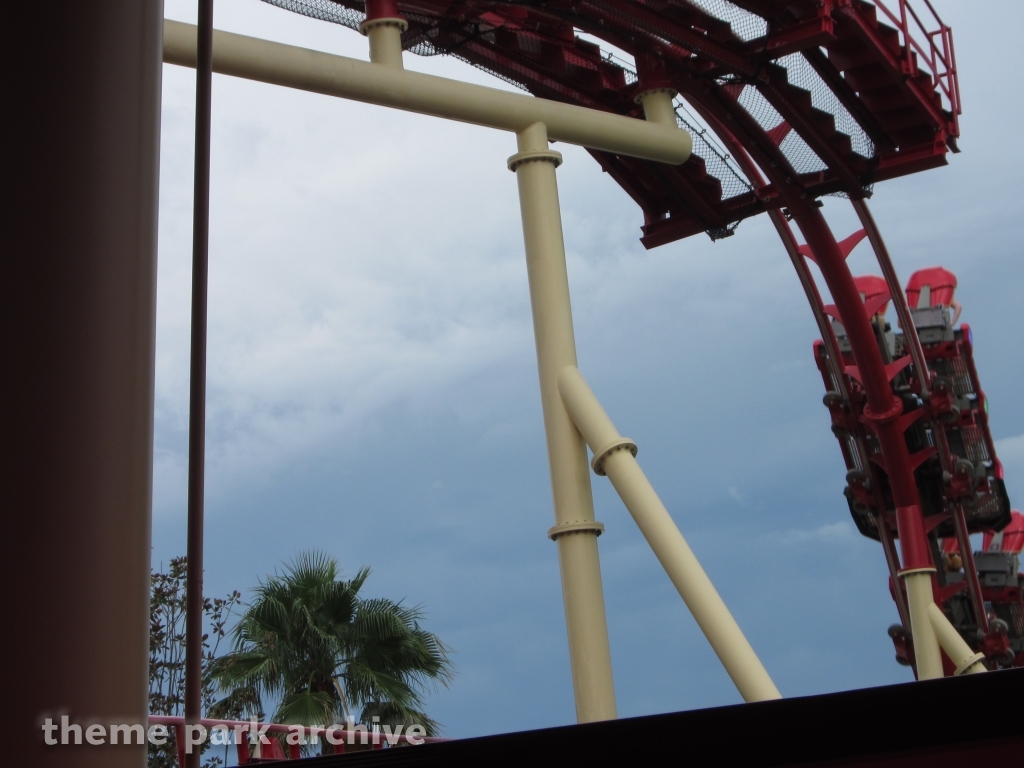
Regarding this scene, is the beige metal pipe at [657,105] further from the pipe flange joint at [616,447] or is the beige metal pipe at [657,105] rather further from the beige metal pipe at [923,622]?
the beige metal pipe at [923,622]

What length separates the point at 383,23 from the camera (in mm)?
7504

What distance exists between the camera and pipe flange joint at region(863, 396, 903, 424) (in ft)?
43.8

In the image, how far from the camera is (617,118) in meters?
8.13

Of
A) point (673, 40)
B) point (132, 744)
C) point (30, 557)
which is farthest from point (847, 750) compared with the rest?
point (673, 40)

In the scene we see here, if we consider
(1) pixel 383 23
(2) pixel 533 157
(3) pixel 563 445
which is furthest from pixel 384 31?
(3) pixel 563 445

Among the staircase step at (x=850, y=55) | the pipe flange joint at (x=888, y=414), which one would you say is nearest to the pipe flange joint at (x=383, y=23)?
the staircase step at (x=850, y=55)

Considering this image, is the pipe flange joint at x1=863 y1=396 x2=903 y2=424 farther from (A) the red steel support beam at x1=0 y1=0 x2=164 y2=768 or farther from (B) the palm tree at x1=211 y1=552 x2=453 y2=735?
(A) the red steel support beam at x1=0 y1=0 x2=164 y2=768

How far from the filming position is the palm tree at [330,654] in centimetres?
1145

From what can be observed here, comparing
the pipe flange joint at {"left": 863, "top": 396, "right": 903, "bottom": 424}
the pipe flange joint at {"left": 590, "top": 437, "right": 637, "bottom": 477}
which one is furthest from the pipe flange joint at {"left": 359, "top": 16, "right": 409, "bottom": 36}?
the pipe flange joint at {"left": 863, "top": 396, "right": 903, "bottom": 424}

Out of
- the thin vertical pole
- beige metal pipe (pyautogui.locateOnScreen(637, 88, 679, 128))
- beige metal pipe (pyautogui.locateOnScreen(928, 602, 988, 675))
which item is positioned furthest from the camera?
beige metal pipe (pyautogui.locateOnScreen(928, 602, 988, 675))

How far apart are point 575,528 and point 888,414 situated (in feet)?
24.8

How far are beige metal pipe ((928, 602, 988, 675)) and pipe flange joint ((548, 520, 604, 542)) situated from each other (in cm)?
713

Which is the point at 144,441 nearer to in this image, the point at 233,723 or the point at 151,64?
the point at 151,64

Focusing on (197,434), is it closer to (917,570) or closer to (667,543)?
(667,543)
